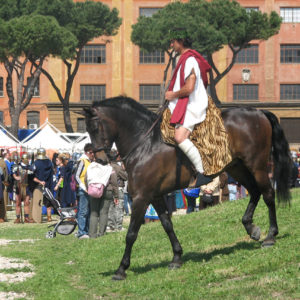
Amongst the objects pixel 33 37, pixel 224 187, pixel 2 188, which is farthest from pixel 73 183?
pixel 33 37

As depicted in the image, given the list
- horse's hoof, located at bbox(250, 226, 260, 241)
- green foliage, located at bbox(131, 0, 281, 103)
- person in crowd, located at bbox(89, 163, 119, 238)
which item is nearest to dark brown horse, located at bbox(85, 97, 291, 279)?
horse's hoof, located at bbox(250, 226, 260, 241)

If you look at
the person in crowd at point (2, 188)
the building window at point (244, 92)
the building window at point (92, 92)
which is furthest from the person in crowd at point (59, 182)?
the building window at point (244, 92)

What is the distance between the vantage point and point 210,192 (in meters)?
17.8

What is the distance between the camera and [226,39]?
2108 inches

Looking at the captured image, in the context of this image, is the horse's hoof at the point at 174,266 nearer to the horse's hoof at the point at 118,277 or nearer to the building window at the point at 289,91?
the horse's hoof at the point at 118,277

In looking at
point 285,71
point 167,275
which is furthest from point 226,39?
point 167,275

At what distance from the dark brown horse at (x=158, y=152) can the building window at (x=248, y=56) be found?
172 ft

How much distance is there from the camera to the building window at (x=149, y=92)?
61094 mm

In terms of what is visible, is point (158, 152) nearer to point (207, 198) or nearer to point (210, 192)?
point (210, 192)

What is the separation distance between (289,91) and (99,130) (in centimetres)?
5405

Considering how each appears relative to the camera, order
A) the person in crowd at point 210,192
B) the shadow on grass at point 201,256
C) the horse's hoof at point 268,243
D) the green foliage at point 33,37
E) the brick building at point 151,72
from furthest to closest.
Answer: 1. the brick building at point 151,72
2. the green foliage at point 33,37
3. the person in crowd at point 210,192
4. the shadow on grass at point 201,256
5. the horse's hoof at point 268,243

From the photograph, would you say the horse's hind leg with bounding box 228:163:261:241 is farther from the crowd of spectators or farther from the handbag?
the handbag

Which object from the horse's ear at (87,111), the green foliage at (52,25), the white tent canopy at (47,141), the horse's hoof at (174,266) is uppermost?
the green foliage at (52,25)

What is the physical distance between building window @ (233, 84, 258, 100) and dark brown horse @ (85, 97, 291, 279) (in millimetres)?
51858
